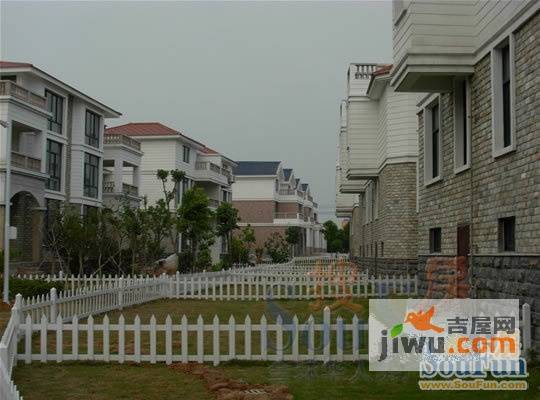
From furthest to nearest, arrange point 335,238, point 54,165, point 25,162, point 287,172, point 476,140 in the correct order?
point 335,238, point 287,172, point 54,165, point 25,162, point 476,140

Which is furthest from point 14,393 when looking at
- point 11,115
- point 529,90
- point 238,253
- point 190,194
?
point 238,253

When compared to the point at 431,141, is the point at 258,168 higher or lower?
higher

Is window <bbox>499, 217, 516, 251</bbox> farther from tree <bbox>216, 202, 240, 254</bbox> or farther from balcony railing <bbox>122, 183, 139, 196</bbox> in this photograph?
tree <bbox>216, 202, 240, 254</bbox>

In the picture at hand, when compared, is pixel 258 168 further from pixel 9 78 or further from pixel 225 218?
pixel 9 78

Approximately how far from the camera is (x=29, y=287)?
2002 centimetres

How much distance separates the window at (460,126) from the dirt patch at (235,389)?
6.89 meters

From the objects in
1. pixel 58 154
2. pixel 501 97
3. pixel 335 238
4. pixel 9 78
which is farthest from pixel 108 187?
pixel 335 238

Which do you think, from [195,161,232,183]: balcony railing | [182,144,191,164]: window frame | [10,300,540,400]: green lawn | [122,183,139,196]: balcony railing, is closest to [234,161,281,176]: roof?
[195,161,232,183]: balcony railing

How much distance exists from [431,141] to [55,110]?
24145 millimetres

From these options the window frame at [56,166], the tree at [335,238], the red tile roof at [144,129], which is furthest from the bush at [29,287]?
the tree at [335,238]

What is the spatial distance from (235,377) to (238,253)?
4779 cm

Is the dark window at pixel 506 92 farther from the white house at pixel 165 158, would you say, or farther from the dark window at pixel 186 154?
the dark window at pixel 186 154

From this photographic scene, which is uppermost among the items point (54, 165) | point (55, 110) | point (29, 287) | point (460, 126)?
point (55, 110)

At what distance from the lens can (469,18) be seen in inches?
512
